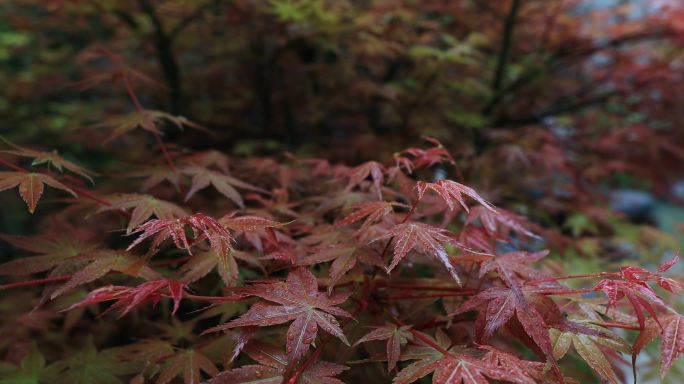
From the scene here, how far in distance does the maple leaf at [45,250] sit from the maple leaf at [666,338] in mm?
1142

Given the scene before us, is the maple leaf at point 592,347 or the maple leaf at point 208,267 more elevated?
the maple leaf at point 592,347

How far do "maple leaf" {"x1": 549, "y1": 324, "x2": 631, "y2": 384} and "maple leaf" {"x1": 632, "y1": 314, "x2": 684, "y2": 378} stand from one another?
45 mm

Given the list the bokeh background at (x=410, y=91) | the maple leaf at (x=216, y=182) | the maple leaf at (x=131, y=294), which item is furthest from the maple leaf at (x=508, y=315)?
the bokeh background at (x=410, y=91)

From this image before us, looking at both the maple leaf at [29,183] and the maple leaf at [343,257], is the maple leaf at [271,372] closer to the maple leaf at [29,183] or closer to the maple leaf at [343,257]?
the maple leaf at [343,257]

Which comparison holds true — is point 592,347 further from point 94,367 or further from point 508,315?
point 94,367

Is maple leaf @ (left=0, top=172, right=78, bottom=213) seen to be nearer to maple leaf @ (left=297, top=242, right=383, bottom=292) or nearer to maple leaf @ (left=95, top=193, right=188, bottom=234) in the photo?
maple leaf @ (left=95, top=193, right=188, bottom=234)

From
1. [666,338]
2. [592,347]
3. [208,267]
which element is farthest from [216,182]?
[666,338]

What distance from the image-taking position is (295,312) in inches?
33.2

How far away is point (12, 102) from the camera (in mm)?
3016

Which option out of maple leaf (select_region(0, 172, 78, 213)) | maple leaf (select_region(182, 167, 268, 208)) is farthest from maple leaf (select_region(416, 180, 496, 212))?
maple leaf (select_region(0, 172, 78, 213))

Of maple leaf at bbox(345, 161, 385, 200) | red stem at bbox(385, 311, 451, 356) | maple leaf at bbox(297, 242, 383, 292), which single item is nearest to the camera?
red stem at bbox(385, 311, 451, 356)

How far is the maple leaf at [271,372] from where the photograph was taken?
794 millimetres

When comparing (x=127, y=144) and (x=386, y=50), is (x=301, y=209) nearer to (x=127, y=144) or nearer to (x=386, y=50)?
(x=386, y=50)

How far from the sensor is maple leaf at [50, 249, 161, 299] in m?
0.94
